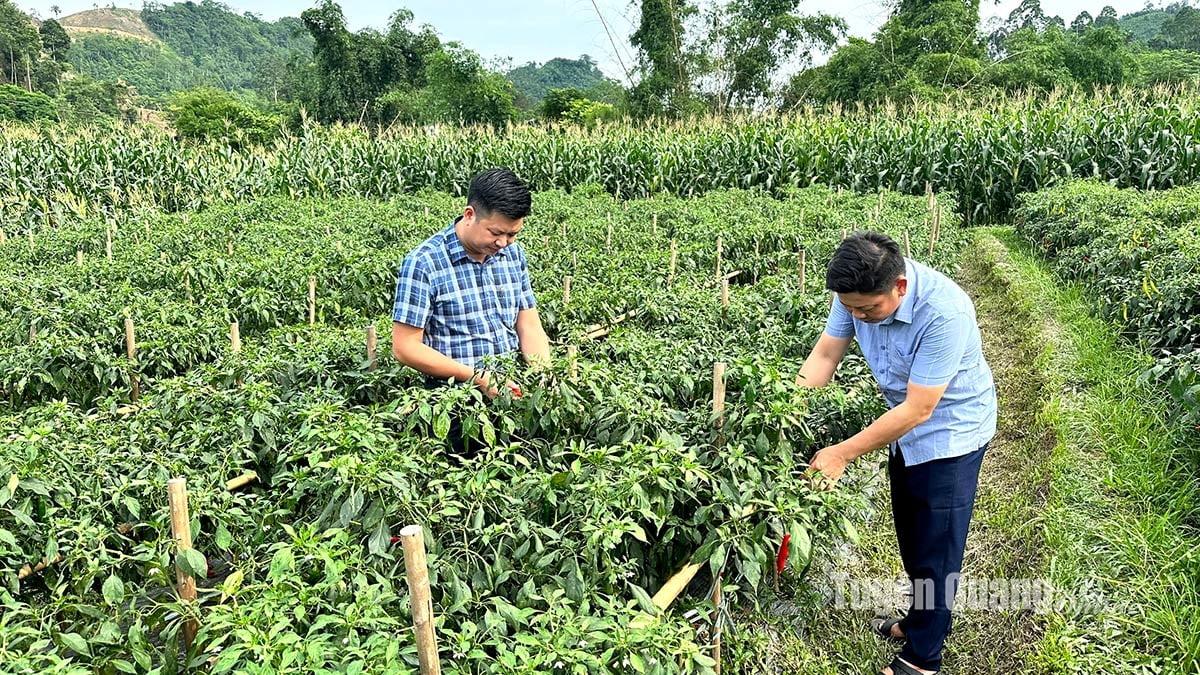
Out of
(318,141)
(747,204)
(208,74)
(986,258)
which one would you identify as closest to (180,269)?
(747,204)

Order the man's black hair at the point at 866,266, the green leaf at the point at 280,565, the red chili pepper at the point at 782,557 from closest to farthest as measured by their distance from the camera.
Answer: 1. the green leaf at the point at 280,565
2. the man's black hair at the point at 866,266
3. the red chili pepper at the point at 782,557

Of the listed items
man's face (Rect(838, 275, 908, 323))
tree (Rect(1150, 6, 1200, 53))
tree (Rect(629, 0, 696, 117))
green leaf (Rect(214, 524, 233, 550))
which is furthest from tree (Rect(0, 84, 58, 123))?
→ tree (Rect(1150, 6, 1200, 53))

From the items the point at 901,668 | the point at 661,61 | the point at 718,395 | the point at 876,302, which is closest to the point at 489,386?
the point at 718,395

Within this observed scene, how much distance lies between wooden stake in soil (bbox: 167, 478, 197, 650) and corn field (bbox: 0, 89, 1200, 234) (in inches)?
447

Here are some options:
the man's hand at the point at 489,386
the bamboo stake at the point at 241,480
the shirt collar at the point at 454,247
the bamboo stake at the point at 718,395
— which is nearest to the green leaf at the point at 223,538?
the bamboo stake at the point at 241,480

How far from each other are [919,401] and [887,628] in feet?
4.36

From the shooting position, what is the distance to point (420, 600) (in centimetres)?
183

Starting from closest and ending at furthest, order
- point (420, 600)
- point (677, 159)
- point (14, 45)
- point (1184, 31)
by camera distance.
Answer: point (420, 600) → point (677, 159) → point (14, 45) → point (1184, 31)

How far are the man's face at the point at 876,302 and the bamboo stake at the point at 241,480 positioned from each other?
2.30 metres

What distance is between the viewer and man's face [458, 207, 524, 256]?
3094mm

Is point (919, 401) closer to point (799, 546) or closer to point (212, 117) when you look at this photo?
point (799, 546)

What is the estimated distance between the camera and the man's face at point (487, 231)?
3.09m

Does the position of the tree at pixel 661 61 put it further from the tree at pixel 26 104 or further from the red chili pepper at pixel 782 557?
the red chili pepper at pixel 782 557

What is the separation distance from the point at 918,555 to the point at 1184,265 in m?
3.80
